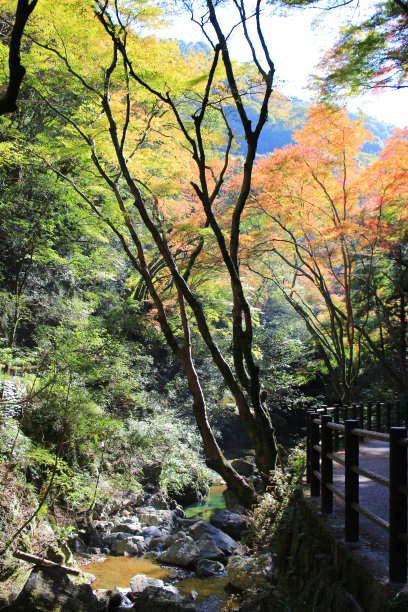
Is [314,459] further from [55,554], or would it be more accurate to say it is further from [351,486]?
[55,554]

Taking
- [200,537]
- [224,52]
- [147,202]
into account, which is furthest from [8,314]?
[224,52]

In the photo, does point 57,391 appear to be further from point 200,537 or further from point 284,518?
point 284,518

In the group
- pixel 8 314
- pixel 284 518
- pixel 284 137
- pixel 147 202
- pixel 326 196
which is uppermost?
pixel 284 137

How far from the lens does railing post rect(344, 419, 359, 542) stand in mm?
2819

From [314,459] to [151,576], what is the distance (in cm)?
446

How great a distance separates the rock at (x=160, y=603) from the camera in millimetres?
5488

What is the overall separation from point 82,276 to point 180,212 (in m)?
3.38

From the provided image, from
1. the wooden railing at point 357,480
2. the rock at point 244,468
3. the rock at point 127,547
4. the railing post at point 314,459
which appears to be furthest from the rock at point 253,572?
the rock at point 244,468

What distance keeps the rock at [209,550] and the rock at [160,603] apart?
2.20 metres

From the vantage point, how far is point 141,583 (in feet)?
21.9

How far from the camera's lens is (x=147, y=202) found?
13.1 m

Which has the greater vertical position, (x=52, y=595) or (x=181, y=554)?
(x=52, y=595)

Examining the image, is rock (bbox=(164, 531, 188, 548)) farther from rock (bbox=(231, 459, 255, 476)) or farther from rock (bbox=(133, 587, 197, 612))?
rock (bbox=(231, 459, 255, 476))

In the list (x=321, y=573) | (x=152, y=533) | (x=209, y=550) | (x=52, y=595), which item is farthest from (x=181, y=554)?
(x=321, y=573)
